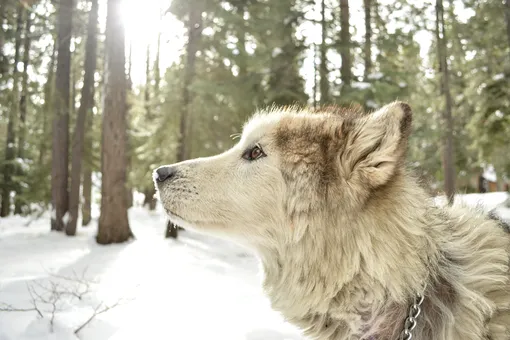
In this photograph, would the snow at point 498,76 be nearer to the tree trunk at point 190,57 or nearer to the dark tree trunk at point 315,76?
the dark tree trunk at point 315,76

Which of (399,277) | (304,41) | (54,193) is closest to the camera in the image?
(399,277)

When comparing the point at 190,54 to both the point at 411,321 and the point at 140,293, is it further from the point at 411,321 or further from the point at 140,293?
the point at 411,321

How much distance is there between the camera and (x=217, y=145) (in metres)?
13.7

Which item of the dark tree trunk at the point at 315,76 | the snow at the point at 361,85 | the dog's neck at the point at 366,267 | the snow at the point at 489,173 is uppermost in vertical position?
the dark tree trunk at the point at 315,76

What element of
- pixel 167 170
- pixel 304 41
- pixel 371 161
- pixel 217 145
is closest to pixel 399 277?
pixel 371 161

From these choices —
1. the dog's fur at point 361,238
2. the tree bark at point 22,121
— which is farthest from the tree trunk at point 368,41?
the tree bark at point 22,121

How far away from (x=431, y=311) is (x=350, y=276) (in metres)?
0.46

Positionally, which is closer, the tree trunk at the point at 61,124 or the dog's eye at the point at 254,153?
the dog's eye at the point at 254,153

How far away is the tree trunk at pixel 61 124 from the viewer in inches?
474

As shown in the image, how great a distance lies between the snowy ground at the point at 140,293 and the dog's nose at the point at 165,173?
3.49 feet

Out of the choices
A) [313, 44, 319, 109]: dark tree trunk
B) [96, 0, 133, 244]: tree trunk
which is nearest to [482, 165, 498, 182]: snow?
[313, 44, 319, 109]: dark tree trunk

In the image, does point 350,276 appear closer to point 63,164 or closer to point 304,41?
point 304,41

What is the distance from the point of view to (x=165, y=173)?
2.80 meters

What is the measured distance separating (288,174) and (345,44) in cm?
767
